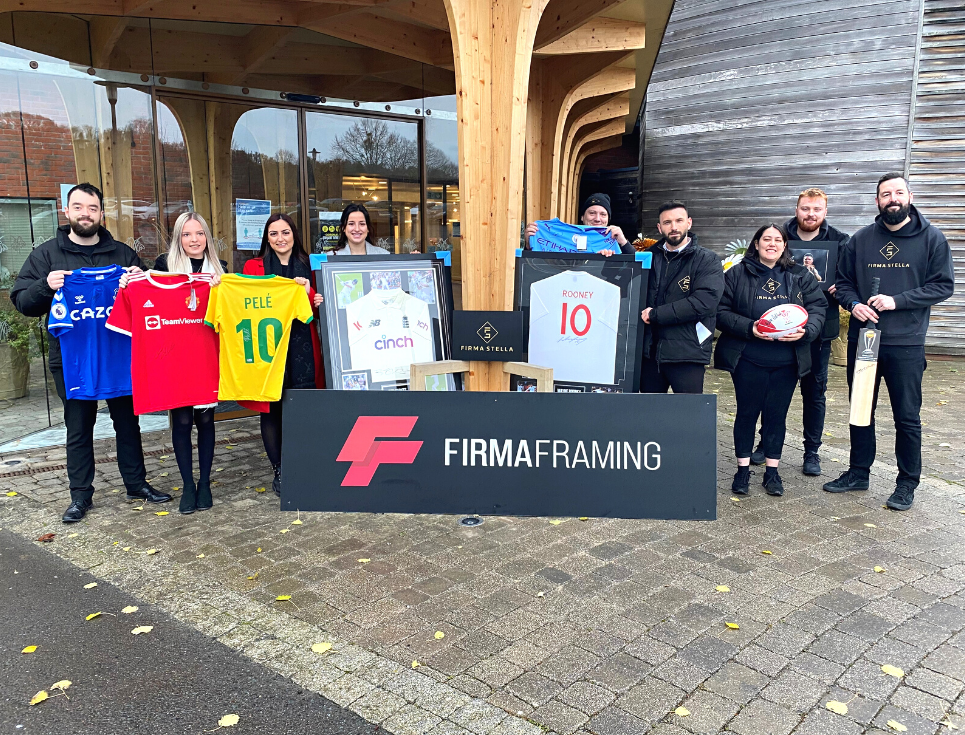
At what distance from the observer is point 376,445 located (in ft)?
13.8

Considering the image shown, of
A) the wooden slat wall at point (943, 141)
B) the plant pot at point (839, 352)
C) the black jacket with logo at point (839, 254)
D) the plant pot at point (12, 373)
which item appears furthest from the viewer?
the wooden slat wall at point (943, 141)

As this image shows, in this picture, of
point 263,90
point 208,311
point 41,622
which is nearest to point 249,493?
point 208,311

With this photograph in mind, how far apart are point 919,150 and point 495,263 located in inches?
390

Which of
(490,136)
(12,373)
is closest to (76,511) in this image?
(12,373)

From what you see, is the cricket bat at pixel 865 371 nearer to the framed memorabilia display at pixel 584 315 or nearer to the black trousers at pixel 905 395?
the black trousers at pixel 905 395

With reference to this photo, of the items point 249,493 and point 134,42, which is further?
point 134,42

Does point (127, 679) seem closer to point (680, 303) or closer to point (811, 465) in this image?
point (680, 303)

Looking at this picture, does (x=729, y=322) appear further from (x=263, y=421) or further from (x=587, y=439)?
(x=263, y=421)

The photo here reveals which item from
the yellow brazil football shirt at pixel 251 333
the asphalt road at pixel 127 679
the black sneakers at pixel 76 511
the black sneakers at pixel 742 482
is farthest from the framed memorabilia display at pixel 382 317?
the black sneakers at pixel 742 482

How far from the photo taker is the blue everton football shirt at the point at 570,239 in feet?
17.4

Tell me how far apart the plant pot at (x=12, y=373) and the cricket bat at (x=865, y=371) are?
7.20 metres

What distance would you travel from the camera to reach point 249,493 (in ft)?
17.4

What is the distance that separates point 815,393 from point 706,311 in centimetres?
155

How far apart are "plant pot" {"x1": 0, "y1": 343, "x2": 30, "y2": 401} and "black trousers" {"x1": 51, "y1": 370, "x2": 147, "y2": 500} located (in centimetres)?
247
